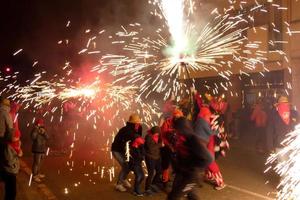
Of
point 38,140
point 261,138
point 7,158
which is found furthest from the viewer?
point 261,138

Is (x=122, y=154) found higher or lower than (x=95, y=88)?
lower

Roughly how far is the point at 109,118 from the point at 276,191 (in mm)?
11385

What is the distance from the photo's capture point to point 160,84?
2473 cm

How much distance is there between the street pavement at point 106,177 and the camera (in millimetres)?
8625

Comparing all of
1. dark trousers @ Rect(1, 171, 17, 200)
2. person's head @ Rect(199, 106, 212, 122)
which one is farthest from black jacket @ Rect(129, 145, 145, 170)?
dark trousers @ Rect(1, 171, 17, 200)

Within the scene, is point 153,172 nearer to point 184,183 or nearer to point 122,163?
point 122,163

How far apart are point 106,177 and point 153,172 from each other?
1.99 metres

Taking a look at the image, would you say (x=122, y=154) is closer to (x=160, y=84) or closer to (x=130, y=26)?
(x=130, y=26)

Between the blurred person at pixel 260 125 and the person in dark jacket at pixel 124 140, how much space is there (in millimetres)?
6447

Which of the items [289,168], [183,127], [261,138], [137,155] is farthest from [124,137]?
[261,138]

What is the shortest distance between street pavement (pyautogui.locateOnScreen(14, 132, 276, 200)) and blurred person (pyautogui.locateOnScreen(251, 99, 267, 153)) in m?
0.37

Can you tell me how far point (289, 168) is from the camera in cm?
998

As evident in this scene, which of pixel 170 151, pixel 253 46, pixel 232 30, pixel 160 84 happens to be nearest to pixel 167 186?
pixel 170 151

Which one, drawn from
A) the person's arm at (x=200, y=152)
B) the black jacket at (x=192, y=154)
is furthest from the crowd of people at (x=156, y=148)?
the person's arm at (x=200, y=152)
